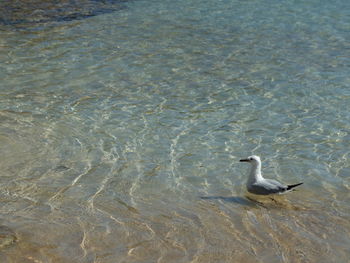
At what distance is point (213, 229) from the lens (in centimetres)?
653

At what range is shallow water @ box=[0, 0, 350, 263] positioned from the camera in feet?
20.5

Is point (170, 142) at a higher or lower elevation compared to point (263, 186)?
lower

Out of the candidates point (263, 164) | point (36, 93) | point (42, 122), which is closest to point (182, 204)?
point (263, 164)

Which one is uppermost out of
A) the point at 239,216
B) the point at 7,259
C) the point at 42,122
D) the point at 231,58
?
the point at 7,259

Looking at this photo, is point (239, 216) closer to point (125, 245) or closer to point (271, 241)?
point (271, 241)

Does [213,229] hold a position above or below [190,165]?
above

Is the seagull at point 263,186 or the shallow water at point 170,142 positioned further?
the seagull at point 263,186

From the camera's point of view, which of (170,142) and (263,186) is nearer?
(263,186)

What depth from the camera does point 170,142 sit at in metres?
9.35

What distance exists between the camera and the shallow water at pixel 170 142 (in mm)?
6254

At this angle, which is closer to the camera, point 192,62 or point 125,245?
point 125,245

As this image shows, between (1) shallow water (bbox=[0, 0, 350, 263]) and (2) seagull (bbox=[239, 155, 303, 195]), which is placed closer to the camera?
(1) shallow water (bbox=[0, 0, 350, 263])

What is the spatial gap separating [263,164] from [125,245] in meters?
3.35

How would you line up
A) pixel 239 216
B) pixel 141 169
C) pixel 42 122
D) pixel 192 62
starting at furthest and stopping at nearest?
pixel 192 62 → pixel 42 122 → pixel 141 169 → pixel 239 216
